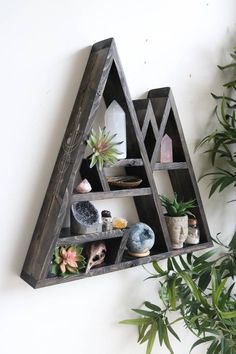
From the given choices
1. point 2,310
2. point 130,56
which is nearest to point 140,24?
point 130,56

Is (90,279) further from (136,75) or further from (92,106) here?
(136,75)

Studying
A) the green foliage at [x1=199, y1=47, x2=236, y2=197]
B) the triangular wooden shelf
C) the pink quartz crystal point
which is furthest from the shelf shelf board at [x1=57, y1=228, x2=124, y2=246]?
the green foliage at [x1=199, y1=47, x2=236, y2=197]

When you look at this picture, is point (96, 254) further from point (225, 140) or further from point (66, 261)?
point (225, 140)

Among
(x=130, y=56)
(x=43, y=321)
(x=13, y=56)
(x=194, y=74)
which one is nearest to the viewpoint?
(x=13, y=56)

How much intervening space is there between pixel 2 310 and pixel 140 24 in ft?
3.33

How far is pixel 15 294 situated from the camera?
1.01m

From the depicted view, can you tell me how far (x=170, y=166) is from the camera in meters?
1.24

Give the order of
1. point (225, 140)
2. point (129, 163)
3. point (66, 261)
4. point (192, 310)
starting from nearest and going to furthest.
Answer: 1. point (66, 261)
2. point (129, 163)
3. point (192, 310)
4. point (225, 140)

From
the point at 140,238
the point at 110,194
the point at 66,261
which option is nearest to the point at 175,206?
the point at 140,238

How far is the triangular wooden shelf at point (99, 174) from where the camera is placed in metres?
0.96

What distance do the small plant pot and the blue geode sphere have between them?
0.35 feet

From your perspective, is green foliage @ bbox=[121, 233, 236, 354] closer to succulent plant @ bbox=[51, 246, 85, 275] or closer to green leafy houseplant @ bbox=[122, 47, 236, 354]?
green leafy houseplant @ bbox=[122, 47, 236, 354]

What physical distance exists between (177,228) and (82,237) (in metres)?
0.40

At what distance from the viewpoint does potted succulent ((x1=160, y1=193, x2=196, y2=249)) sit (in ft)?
4.07
